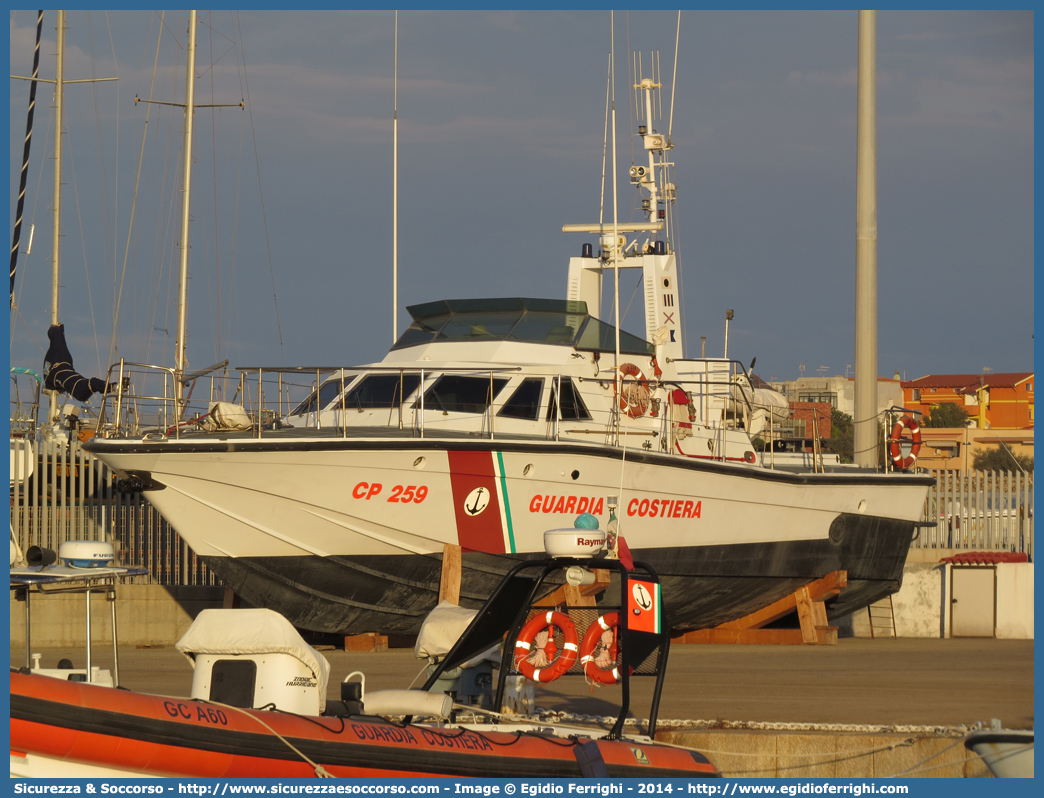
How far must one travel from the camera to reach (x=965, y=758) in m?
6.93

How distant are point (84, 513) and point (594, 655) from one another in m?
7.61

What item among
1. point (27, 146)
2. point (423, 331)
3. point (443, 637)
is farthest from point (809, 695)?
point (27, 146)

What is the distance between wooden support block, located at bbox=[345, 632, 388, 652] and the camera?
1196 cm

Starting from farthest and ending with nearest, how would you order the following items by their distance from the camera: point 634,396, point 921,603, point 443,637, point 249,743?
point 921,603 → point 634,396 → point 443,637 → point 249,743

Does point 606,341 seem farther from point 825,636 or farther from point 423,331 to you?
point 825,636

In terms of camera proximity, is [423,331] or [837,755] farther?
[423,331]

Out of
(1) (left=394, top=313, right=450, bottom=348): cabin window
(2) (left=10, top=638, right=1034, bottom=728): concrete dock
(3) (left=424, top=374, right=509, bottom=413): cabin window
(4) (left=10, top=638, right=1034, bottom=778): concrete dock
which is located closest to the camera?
(4) (left=10, top=638, right=1034, bottom=778): concrete dock

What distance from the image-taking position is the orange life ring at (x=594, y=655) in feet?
22.6

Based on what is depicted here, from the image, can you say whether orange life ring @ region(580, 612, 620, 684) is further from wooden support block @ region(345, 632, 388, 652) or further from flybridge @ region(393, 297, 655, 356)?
flybridge @ region(393, 297, 655, 356)

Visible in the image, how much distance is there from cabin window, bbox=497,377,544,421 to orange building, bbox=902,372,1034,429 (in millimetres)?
32735

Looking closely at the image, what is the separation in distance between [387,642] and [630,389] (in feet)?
11.5

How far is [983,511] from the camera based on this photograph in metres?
16.3

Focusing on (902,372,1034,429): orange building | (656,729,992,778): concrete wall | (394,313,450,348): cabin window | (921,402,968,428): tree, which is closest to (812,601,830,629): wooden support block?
(394,313,450,348): cabin window

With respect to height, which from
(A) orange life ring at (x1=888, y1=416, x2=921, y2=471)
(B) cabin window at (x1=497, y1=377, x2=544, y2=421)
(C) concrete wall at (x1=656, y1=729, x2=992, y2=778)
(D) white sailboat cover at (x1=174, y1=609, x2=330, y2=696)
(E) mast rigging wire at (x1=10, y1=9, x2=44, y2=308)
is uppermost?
(E) mast rigging wire at (x1=10, y1=9, x2=44, y2=308)
